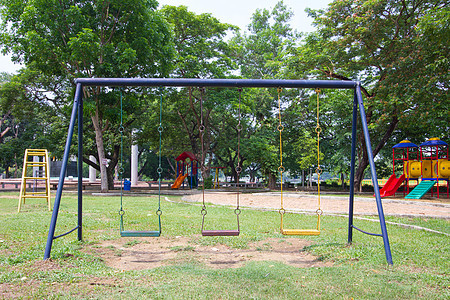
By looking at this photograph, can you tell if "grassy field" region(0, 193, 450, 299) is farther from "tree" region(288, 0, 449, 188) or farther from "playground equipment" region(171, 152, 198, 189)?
"playground equipment" region(171, 152, 198, 189)

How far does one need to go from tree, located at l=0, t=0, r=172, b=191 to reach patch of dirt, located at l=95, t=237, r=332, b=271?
12.4 metres

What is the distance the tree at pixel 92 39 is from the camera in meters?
16.3

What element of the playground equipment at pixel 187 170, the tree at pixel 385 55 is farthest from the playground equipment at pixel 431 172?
the playground equipment at pixel 187 170

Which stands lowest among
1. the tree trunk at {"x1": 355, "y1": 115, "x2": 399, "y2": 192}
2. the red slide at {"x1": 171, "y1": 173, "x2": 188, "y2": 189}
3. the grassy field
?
the grassy field

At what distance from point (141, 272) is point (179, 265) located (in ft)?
1.59

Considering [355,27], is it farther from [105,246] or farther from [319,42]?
[105,246]

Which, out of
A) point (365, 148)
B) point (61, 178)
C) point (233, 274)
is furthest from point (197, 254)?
point (365, 148)

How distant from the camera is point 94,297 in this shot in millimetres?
3150

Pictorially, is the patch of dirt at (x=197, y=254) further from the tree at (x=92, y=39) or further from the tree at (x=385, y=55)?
the tree at (x=92, y=39)

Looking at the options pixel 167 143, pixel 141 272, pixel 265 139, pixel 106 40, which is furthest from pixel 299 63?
pixel 141 272

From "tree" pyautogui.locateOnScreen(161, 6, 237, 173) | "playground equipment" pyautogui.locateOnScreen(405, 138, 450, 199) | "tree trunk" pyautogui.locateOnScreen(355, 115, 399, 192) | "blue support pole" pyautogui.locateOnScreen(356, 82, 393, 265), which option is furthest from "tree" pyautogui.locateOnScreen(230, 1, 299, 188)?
"blue support pole" pyautogui.locateOnScreen(356, 82, 393, 265)

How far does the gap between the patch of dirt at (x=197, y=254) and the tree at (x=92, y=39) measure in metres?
12.4

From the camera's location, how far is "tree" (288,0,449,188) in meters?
14.4

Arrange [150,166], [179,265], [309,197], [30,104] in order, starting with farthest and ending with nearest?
[150,166] < [30,104] < [309,197] < [179,265]
